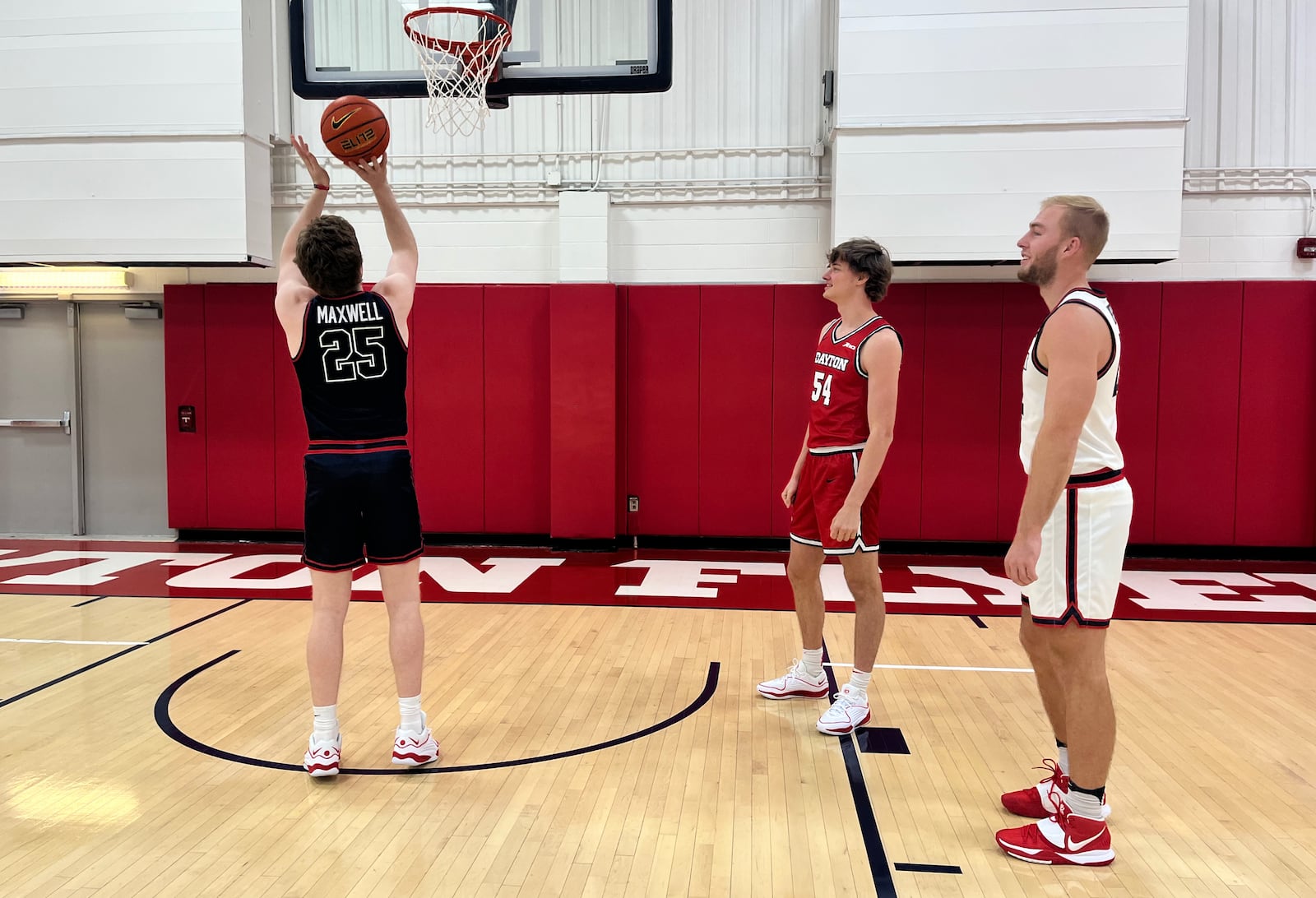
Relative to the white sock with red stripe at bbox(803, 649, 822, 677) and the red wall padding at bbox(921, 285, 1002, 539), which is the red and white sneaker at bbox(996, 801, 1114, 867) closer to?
the white sock with red stripe at bbox(803, 649, 822, 677)

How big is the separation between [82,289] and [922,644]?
7264mm

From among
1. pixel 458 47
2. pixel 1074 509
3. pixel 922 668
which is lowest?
pixel 922 668

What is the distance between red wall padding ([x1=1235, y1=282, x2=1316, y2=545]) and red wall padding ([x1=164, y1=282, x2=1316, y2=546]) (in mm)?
14

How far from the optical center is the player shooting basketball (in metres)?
2.51

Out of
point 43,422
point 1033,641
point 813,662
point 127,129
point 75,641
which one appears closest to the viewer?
point 1033,641

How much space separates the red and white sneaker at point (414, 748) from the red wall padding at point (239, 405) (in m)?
5.11

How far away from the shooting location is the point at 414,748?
2.69 meters

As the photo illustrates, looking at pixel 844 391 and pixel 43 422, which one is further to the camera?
pixel 43 422

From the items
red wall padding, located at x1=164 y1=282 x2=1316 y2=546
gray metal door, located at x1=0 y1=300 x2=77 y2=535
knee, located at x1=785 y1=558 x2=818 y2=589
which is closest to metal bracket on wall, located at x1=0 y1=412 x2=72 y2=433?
gray metal door, located at x1=0 y1=300 x2=77 y2=535

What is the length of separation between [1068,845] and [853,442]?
1.39 meters

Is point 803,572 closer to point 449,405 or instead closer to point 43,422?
point 449,405

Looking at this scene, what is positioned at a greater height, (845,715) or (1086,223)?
(1086,223)

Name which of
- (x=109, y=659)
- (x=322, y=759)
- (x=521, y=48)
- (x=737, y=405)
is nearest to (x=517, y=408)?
(x=737, y=405)

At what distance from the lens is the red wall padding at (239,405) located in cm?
713
